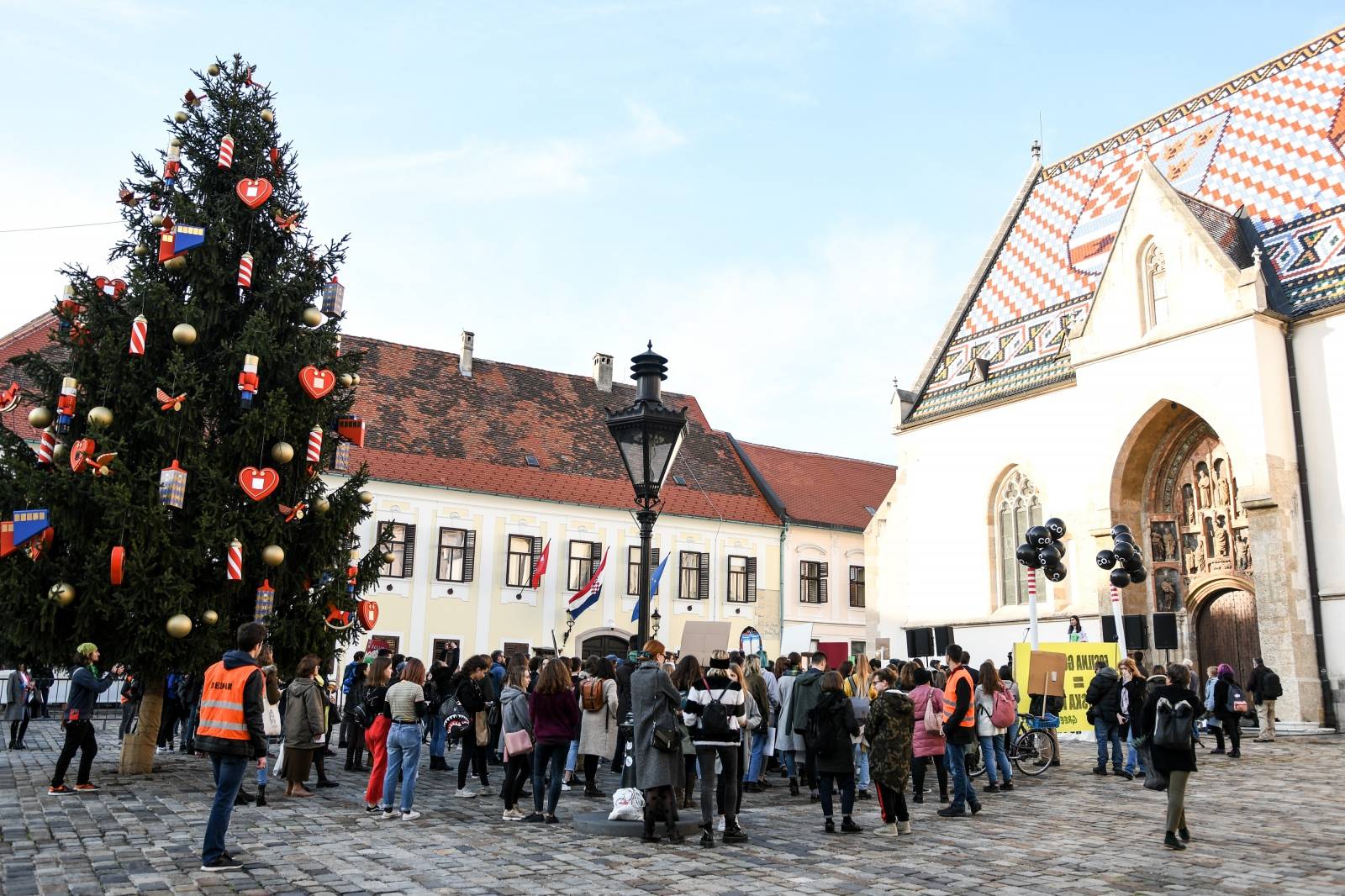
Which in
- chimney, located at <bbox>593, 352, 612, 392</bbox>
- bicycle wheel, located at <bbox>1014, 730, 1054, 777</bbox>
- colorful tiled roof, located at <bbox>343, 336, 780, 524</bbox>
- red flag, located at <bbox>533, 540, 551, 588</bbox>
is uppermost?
chimney, located at <bbox>593, 352, 612, 392</bbox>

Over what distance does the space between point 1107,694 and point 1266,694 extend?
226 inches

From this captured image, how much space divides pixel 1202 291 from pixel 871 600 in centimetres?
1264

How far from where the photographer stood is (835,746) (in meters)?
9.16

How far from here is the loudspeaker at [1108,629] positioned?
21.4 metres

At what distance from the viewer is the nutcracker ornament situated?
11.9 m

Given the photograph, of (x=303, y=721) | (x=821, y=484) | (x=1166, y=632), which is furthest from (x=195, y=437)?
(x=821, y=484)

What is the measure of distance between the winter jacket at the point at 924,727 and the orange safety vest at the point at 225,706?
6.45m

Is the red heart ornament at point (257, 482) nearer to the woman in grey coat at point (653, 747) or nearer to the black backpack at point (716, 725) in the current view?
the woman in grey coat at point (653, 747)

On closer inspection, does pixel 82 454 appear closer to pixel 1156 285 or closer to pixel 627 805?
pixel 627 805

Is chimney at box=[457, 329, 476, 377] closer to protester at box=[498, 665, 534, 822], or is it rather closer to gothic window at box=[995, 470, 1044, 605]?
gothic window at box=[995, 470, 1044, 605]

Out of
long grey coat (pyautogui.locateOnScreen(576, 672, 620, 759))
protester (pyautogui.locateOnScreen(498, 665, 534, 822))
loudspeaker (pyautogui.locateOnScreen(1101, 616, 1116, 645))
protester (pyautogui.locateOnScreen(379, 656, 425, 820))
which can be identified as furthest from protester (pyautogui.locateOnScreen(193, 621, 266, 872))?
loudspeaker (pyautogui.locateOnScreen(1101, 616, 1116, 645))

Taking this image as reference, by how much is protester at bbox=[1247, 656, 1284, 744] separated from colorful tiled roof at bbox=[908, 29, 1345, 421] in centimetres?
759

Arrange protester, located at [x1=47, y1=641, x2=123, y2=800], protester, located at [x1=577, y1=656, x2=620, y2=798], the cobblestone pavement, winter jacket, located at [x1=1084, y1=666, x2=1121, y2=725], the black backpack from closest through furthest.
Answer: the cobblestone pavement
the black backpack
protester, located at [x1=47, y1=641, x2=123, y2=800]
protester, located at [x1=577, y1=656, x2=620, y2=798]
winter jacket, located at [x1=1084, y1=666, x2=1121, y2=725]

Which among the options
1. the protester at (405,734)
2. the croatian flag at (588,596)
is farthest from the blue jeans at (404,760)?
the croatian flag at (588,596)
